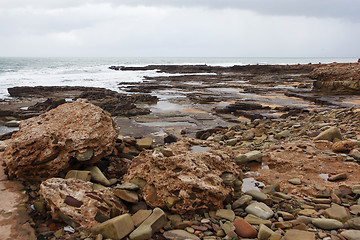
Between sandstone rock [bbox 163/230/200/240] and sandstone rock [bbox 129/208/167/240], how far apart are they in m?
0.13

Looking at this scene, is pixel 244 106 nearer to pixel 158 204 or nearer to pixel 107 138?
pixel 107 138

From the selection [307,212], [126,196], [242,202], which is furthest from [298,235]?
[126,196]

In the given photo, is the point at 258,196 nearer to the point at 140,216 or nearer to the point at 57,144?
the point at 140,216

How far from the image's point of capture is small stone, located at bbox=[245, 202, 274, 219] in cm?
317

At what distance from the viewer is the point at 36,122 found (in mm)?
4664

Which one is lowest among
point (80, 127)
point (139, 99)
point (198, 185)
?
point (139, 99)

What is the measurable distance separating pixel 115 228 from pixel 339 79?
2584cm

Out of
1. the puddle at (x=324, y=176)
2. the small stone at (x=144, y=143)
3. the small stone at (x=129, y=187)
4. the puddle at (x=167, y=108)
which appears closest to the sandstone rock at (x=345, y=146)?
the puddle at (x=324, y=176)

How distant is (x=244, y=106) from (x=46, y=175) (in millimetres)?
12813

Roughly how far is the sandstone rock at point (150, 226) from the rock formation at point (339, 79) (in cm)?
A: 2392

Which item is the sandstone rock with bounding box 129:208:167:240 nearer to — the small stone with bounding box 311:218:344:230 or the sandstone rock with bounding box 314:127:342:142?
the small stone with bounding box 311:218:344:230

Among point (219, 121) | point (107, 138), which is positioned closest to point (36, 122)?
point (107, 138)

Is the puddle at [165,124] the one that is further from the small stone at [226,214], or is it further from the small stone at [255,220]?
the small stone at [255,220]

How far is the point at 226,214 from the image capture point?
3205 millimetres
